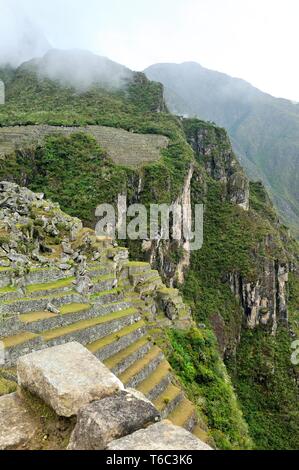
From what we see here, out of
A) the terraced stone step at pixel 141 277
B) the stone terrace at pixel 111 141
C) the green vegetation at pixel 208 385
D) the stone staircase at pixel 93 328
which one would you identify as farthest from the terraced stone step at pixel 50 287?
the stone terrace at pixel 111 141

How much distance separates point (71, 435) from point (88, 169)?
40929mm

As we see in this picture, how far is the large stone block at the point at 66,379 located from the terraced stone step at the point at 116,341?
684 cm

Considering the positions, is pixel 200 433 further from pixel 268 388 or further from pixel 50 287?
pixel 268 388

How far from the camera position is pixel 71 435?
3.10 m

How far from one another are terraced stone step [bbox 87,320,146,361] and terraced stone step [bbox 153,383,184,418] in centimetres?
168

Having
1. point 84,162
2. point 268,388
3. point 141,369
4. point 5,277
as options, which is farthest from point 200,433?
point 268,388

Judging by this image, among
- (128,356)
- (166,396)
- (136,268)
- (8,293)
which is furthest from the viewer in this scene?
(136,268)

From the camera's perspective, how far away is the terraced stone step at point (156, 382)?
1068 centimetres

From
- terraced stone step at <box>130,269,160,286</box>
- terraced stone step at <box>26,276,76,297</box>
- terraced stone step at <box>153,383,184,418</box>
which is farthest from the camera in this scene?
terraced stone step at <box>130,269,160,286</box>

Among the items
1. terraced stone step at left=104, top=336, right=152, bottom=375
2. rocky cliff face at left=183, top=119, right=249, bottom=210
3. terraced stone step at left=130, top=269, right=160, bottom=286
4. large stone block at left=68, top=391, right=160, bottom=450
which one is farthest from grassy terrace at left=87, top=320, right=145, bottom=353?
rocky cliff face at left=183, top=119, right=249, bottom=210

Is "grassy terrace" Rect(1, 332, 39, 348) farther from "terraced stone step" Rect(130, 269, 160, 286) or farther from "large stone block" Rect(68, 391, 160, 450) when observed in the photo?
"terraced stone step" Rect(130, 269, 160, 286)

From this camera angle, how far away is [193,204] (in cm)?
6028

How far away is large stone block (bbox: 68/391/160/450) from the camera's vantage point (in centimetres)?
290

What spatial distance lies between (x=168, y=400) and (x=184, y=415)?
57 centimetres
